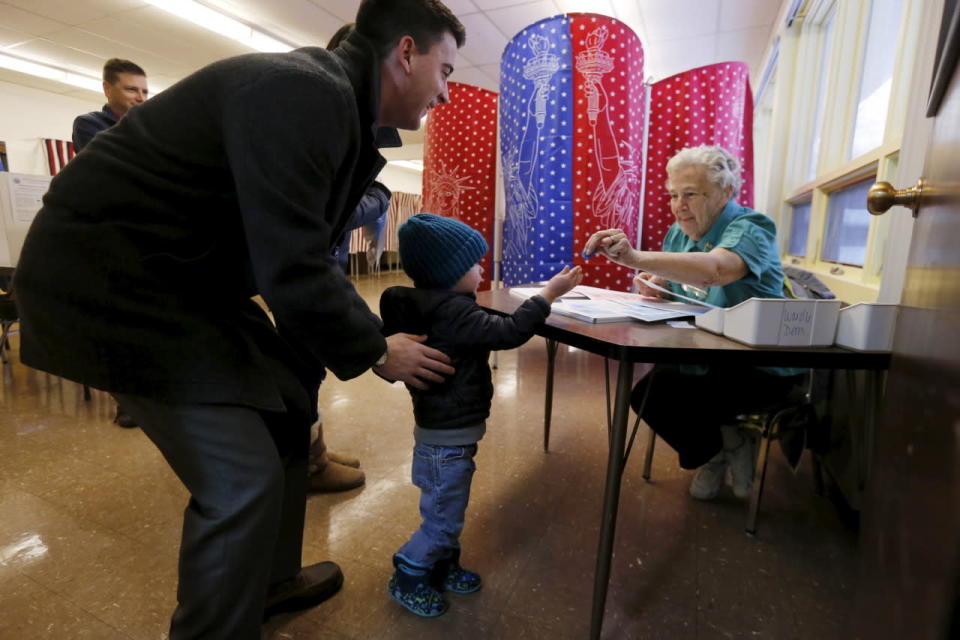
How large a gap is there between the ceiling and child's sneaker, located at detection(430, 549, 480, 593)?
4.27m

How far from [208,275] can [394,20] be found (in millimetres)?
499

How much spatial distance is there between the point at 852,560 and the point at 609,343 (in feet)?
3.44

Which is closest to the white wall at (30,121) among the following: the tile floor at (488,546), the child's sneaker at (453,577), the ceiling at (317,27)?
the ceiling at (317,27)

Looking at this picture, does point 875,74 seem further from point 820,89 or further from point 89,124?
point 89,124

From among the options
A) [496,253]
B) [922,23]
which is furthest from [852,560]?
[496,253]

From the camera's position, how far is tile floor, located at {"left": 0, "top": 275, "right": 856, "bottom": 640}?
103cm

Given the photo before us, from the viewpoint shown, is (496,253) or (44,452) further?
(496,253)

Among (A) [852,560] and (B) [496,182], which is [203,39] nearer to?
(B) [496,182]

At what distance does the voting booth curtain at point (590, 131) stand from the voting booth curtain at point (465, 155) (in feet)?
1.18

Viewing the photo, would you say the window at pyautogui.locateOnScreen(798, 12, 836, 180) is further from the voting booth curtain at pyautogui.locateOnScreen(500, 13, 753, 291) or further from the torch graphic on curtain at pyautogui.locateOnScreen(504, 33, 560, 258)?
the torch graphic on curtain at pyautogui.locateOnScreen(504, 33, 560, 258)

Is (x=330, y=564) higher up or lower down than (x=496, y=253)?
lower down

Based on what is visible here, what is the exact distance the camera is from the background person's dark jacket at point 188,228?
0.60m

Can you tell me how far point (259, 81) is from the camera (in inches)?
23.7

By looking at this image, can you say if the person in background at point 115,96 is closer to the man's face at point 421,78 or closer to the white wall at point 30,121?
the man's face at point 421,78
